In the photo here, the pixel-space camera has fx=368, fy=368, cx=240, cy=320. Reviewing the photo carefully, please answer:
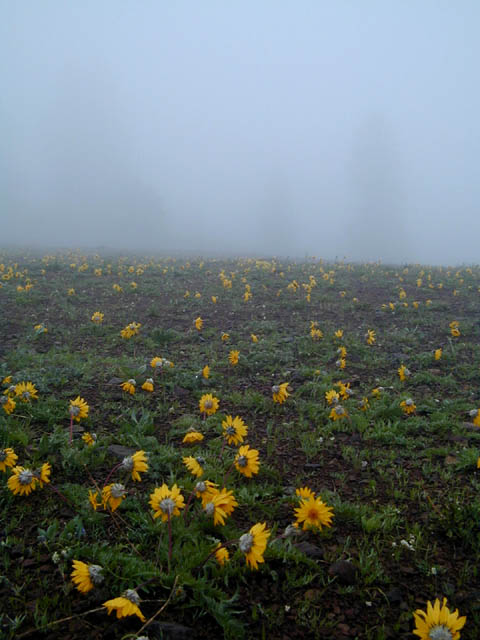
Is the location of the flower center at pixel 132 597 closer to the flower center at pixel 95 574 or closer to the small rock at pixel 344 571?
the flower center at pixel 95 574

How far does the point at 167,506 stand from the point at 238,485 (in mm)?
1060

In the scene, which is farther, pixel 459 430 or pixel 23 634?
pixel 459 430

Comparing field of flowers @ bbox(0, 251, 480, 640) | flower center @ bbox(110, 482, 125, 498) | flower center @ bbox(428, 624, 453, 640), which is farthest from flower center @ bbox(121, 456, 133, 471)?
flower center @ bbox(428, 624, 453, 640)

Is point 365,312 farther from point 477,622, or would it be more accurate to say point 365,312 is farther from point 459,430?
point 477,622

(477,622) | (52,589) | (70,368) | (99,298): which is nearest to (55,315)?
(99,298)

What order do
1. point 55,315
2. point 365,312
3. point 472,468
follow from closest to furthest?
point 472,468
point 55,315
point 365,312

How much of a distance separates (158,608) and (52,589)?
59 cm

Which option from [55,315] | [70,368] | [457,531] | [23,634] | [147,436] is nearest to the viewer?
[23,634]

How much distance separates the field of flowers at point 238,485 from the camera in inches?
75.9

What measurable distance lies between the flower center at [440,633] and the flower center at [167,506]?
134cm

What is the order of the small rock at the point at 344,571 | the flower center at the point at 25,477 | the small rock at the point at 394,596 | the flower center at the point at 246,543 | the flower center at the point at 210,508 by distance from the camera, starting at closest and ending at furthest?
the flower center at the point at 246,543 < the small rock at the point at 394,596 < the small rock at the point at 344,571 < the flower center at the point at 210,508 < the flower center at the point at 25,477

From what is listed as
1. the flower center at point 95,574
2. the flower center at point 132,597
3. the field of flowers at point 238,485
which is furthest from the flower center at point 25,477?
the flower center at point 132,597

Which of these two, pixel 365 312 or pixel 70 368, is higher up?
pixel 365 312

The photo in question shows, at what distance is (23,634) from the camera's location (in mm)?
1719
